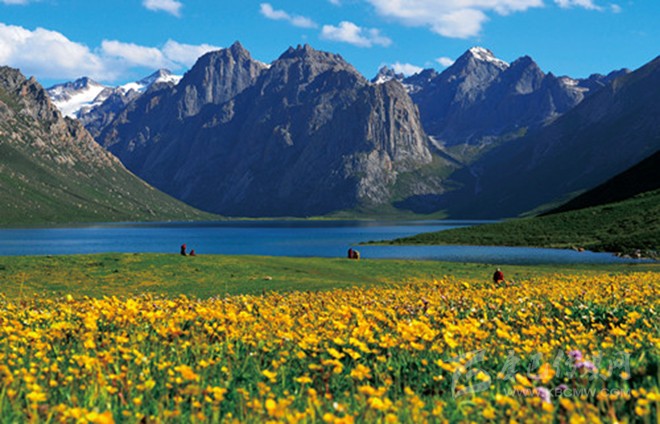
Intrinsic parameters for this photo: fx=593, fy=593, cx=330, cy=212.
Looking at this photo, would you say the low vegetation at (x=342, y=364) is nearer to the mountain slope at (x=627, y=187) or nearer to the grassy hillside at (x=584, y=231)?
the grassy hillside at (x=584, y=231)

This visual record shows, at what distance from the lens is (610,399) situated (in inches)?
283

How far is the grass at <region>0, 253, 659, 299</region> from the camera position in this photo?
42.3 m

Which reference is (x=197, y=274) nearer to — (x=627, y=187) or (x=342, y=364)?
(x=342, y=364)

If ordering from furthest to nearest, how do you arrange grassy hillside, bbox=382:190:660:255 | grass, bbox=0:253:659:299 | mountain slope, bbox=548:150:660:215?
mountain slope, bbox=548:150:660:215
grassy hillside, bbox=382:190:660:255
grass, bbox=0:253:659:299

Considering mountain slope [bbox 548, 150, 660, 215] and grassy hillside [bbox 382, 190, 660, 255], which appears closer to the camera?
grassy hillside [bbox 382, 190, 660, 255]

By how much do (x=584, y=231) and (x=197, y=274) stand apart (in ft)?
371

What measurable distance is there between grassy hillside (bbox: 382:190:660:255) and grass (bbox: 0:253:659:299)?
66125mm

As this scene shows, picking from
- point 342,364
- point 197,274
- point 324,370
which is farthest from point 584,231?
point 342,364

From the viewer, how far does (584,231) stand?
138750mm

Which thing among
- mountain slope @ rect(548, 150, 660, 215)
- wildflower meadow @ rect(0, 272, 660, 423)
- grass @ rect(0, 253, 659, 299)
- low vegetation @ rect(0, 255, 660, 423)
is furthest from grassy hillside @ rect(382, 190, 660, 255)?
wildflower meadow @ rect(0, 272, 660, 423)

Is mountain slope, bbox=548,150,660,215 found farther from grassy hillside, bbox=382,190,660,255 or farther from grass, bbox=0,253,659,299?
grass, bbox=0,253,659,299

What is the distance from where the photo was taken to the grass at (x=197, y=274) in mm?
42344

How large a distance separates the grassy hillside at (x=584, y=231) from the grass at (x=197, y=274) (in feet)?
217

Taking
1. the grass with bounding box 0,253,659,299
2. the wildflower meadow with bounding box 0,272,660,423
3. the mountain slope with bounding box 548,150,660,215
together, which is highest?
the mountain slope with bounding box 548,150,660,215
